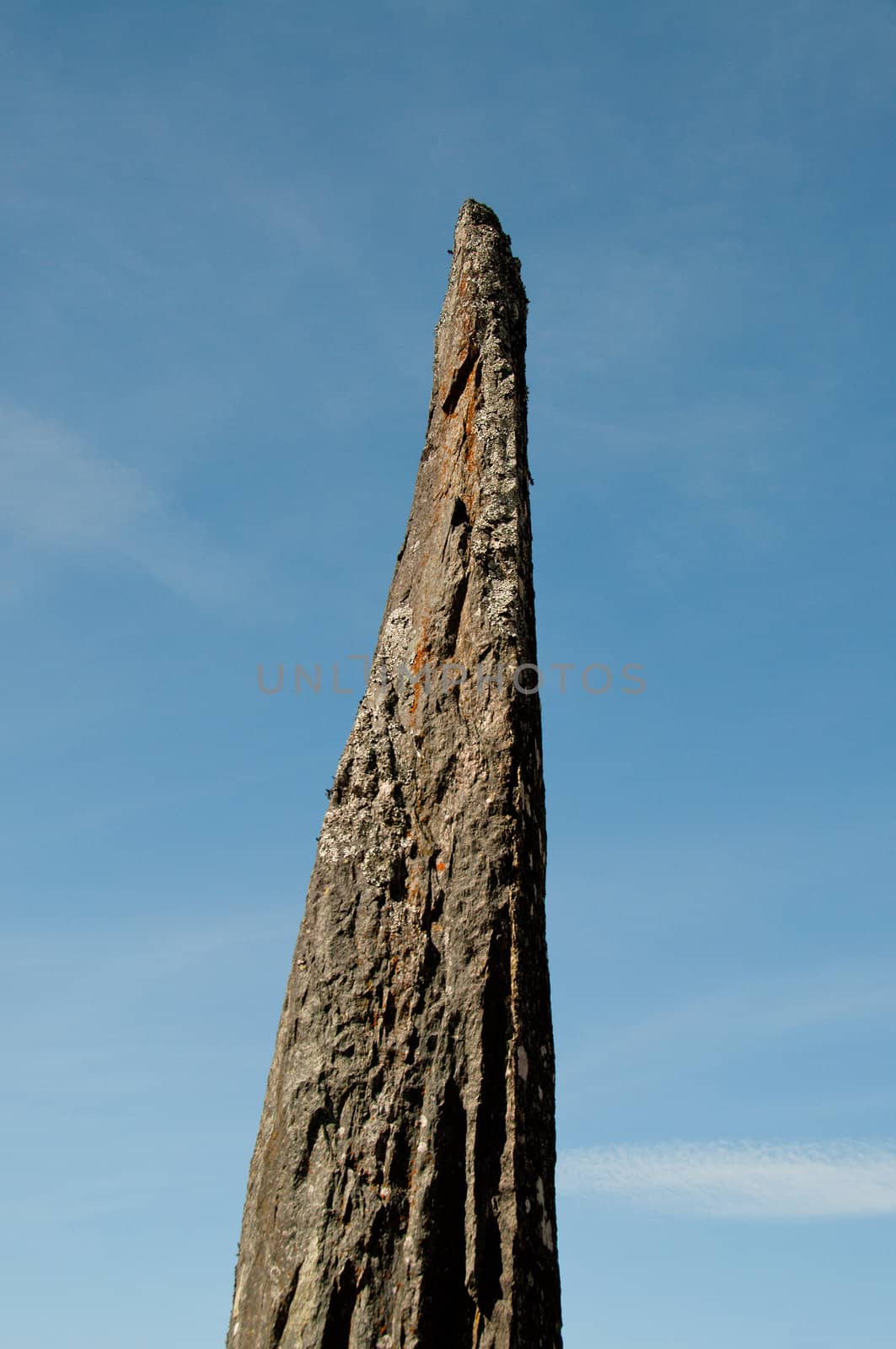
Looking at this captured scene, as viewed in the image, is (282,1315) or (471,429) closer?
(282,1315)

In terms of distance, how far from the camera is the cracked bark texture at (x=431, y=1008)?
4297 millimetres

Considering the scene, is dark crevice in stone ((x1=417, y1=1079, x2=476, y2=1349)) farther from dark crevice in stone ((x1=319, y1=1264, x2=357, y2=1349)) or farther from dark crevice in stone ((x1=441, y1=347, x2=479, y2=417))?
dark crevice in stone ((x1=441, y1=347, x2=479, y2=417))

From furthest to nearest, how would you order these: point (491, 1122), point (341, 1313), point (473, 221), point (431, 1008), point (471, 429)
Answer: point (473, 221)
point (471, 429)
point (431, 1008)
point (491, 1122)
point (341, 1313)

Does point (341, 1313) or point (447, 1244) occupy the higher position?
point (447, 1244)

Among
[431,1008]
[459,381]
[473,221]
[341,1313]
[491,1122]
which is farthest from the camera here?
[473,221]

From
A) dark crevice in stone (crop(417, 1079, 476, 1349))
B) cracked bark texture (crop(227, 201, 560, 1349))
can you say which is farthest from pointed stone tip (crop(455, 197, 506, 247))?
dark crevice in stone (crop(417, 1079, 476, 1349))

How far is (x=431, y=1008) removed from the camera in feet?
15.6

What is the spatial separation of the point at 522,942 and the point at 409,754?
1100mm

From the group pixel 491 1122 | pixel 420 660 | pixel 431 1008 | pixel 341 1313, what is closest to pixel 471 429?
pixel 420 660

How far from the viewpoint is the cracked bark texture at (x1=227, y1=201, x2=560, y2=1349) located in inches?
169

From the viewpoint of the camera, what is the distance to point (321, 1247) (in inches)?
173

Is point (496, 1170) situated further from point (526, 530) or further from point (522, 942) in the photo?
point (526, 530)

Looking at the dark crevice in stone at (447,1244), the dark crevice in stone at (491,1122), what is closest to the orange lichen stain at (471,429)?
the dark crevice in stone at (491,1122)

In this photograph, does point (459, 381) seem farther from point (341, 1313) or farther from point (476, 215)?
point (341, 1313)
